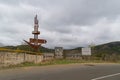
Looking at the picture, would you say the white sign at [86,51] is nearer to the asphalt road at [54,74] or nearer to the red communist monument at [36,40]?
the red communist monument at [36,40]

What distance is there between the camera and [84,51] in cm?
4956

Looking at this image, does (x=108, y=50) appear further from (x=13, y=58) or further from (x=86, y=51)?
(x=13, y=58)

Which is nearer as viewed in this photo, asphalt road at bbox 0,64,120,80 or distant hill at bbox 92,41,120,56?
asphalt road at bbox 0,64,120,80

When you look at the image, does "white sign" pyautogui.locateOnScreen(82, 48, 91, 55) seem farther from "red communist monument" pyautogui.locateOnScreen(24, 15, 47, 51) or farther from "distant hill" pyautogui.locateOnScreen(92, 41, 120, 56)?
"distant hill" pyautogui.locateOnScreen(92, 41, 120, 56)

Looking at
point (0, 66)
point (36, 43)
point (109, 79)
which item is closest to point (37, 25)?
point (36, 43)

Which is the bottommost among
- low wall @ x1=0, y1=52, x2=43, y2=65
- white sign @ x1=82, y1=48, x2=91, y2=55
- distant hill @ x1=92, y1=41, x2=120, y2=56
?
low wall @ x1=0, y1=52, x2=43, y2=65

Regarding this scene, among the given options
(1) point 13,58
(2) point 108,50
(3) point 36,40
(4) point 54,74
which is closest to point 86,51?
(3) point 36,40

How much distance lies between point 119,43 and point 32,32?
318 feet

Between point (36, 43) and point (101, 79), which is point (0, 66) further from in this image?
point (36, 43)

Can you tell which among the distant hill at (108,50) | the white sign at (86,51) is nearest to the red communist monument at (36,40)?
the white sign at (86,51)

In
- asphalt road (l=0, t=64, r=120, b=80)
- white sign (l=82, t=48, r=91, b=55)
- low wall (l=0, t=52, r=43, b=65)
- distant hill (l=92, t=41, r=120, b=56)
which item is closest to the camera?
asphalt road (l=0, t=64, r=120, b=80)

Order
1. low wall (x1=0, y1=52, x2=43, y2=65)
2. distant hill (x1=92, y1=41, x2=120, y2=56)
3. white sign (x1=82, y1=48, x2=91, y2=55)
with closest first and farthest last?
low wall (x1=0, y1=52, x2=43, y2=65), white sign (x1=82, y1=48, x2=91, y2=55), distant hill (x1=92, y1=41, x2=120, y2=56)

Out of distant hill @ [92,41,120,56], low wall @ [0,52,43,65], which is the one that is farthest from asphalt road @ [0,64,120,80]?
distant hill @ [92,41,120,56]

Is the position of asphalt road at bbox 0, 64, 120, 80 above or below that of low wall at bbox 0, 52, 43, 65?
below
